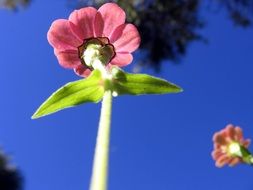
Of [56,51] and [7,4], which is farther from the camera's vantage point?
[7,4]

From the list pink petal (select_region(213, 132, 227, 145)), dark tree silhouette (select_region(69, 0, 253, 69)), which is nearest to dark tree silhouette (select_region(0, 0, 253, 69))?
dark tree silhouette (select_region(69, 0, 253, 69))

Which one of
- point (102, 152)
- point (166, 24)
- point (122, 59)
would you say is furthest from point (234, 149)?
point (166, 24)

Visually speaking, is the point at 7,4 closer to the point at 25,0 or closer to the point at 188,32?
the point at 25,0

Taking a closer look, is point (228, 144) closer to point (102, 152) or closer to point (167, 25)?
point (102, 152)

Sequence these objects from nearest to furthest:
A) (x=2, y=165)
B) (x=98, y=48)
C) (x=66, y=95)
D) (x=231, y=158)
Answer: (x=66, y=95)
(x=98, y=48)
(x=231, y=158)
(x=2, y=165)

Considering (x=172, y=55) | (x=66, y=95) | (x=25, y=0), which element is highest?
(x=25, y=0)

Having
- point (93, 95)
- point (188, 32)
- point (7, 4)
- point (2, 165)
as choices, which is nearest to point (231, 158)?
point (93, 95)

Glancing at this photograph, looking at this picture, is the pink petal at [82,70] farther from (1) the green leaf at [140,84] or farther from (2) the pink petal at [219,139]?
(2) the pink petal at [219,139]

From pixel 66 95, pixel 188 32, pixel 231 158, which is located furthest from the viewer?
pixel 188 32
